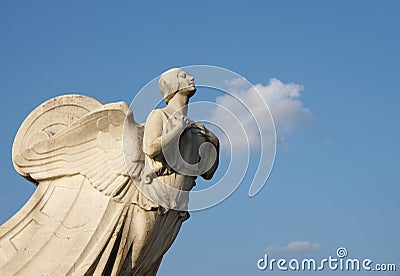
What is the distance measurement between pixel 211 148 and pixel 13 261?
113 inches

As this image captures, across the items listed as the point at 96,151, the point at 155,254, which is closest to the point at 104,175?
the point at 96,151

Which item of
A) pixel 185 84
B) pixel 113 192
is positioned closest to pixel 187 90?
pixel 185 84

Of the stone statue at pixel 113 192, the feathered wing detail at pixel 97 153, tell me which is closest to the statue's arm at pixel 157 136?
the stone statue at pixel 113 192

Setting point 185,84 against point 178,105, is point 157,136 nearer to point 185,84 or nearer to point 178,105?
point 178,105

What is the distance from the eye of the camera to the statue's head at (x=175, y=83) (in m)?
10.0

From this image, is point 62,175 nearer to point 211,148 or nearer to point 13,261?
point 13,261

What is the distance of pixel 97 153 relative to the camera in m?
10.4

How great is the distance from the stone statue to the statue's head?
0.04ft

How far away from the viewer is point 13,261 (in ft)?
33.2

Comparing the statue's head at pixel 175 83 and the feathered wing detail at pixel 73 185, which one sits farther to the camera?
the statue's head at pixel 175 83

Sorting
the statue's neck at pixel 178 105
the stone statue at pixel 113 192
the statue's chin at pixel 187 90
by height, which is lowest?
the stone statue at pixel 113 192

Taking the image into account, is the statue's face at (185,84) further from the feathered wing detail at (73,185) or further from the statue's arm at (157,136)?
the feathered wing detail at (73,185)

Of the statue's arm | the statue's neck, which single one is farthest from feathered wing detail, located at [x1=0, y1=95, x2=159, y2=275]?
the statue's neck

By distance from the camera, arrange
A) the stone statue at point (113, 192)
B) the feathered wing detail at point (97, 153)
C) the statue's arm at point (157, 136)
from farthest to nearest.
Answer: the feathered wing detail at point (97, 153), the stone statue at point (113, 192), the statue's arm at point (157, 136)
